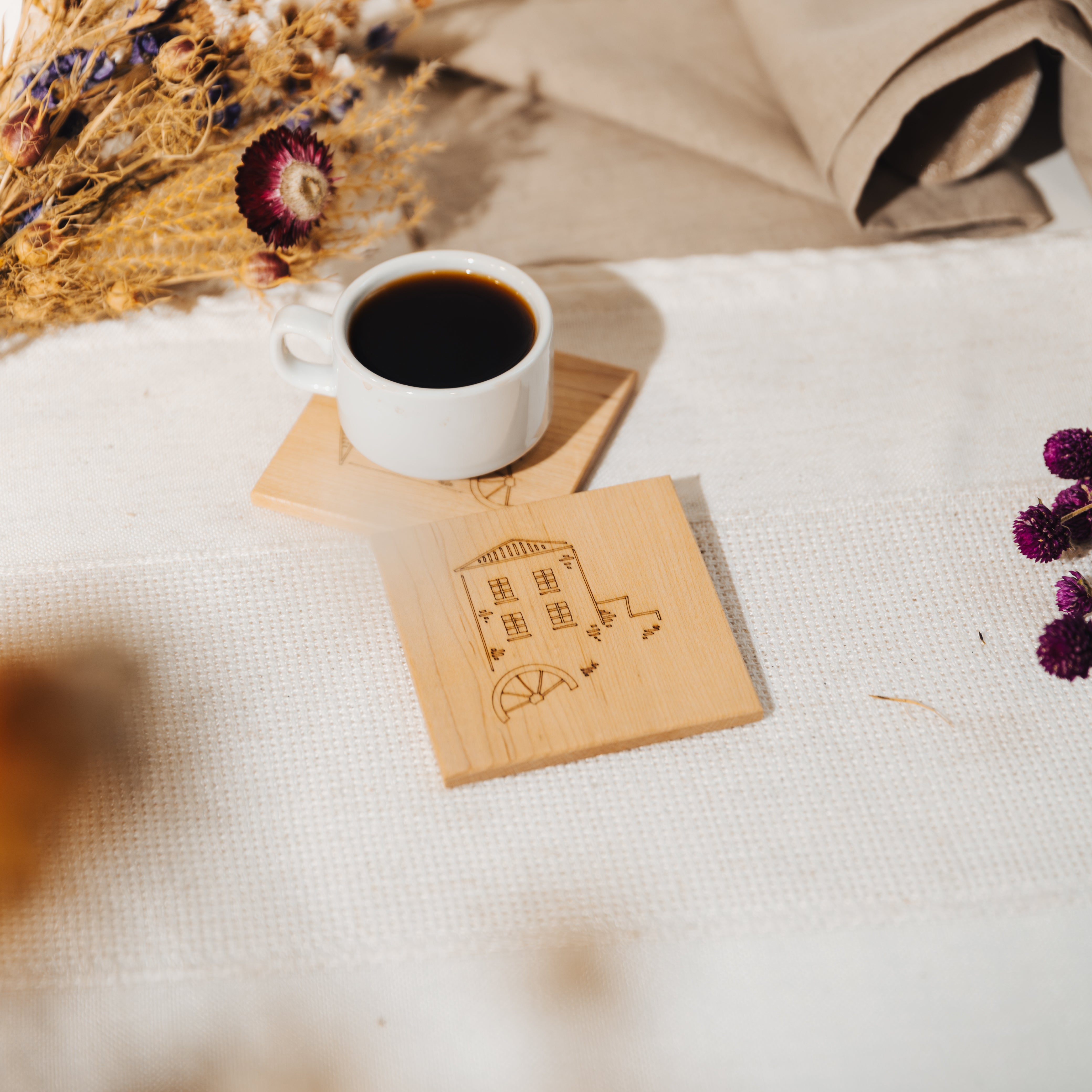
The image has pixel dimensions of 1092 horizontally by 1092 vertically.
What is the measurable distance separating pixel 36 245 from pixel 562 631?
0.43 meters

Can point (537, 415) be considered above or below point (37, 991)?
above

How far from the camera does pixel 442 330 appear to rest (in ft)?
1.79

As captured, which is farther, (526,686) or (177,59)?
(177,59)

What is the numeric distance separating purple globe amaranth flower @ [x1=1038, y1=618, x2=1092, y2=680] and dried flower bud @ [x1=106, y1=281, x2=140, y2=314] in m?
0.63

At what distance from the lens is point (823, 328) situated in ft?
2.23

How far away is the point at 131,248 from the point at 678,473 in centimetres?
46

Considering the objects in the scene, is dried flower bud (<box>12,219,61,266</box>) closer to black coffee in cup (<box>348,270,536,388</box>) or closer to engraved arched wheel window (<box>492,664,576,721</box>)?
black coffee in cup (<box>348,270,536,388</box>)

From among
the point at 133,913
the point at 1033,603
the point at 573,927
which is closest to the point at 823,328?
the point at 1033,603

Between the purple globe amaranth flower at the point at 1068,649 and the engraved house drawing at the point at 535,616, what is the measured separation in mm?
214

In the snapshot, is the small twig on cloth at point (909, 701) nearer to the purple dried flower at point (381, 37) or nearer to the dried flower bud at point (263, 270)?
the dried flower bud at point (263, 270)

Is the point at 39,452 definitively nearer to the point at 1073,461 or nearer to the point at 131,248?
the point at 131,248

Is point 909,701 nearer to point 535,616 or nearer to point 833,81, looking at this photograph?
point 535,616

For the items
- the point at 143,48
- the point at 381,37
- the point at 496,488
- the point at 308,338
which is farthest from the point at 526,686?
the point at 381,37

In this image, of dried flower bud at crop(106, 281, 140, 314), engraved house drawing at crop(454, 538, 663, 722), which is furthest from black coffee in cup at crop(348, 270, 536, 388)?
dried flower bud at crop(106, 281, 140, 314)
